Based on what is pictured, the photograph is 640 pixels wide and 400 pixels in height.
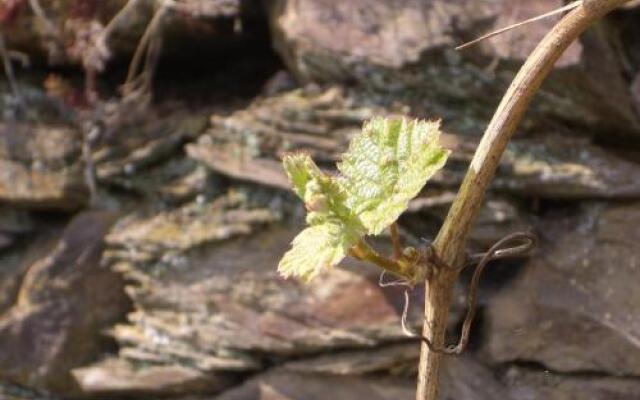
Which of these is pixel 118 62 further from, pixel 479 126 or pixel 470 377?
pixel 470 377

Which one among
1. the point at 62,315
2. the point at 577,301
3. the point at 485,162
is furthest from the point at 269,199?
the point at 485,162

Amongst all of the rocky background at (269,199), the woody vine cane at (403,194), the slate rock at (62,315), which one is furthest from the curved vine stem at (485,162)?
the slate rock at (62,315)

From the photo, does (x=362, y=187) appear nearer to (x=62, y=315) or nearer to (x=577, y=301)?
(x=577, y=301)

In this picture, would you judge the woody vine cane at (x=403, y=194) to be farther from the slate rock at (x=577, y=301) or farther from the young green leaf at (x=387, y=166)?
the slate rock at (x=577, y=301)

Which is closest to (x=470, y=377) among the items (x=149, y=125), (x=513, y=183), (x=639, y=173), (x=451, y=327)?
(x=451, y=327)

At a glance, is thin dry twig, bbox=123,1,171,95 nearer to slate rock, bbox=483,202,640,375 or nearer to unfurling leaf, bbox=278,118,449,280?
slate rock, bbox=483,202,640,375

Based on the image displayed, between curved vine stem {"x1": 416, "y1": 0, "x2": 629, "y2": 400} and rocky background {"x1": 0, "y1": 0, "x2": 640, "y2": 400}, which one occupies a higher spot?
curved vine stem {"x1": 416, "y1": 0, "x2": 629, "y2": 400}

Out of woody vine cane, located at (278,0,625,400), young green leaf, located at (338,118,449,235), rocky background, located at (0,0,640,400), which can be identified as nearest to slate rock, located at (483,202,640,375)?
rocky background, located at (0,0,640,400)
